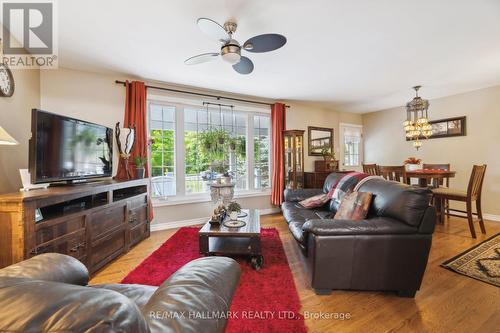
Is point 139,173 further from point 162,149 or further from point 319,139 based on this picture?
point 319,139

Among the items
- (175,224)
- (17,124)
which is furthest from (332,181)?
(17,124)

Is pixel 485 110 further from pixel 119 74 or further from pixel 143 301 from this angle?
pixel 119 74

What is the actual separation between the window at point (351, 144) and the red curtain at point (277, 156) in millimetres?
2103

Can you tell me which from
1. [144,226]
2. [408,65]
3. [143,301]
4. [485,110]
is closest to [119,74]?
[144,226]

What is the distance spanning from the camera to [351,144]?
5809mm

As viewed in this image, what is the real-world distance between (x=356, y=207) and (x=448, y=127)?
152 inches

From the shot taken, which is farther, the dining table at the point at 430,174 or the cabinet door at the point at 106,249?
the dining table at the point at 430,174

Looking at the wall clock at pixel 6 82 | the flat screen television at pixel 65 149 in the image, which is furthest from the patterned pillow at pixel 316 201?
the wall clock at pixel 6 82

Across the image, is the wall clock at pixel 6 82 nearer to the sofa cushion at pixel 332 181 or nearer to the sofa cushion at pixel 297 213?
the sofa cushion at pixel 297 213

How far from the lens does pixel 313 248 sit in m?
1.69

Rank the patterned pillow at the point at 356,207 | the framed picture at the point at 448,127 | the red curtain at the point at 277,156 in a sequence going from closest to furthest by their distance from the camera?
the patterned pillow at the point at 356,207 → the framed picture at the point at 448,127 → the red curtain at the point at 277,156

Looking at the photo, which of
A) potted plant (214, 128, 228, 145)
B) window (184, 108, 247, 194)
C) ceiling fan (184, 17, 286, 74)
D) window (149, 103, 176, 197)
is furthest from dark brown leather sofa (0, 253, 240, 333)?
potted plant (214, 128, 228, 145)

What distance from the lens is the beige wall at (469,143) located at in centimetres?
379

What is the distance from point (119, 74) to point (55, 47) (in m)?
0.78
